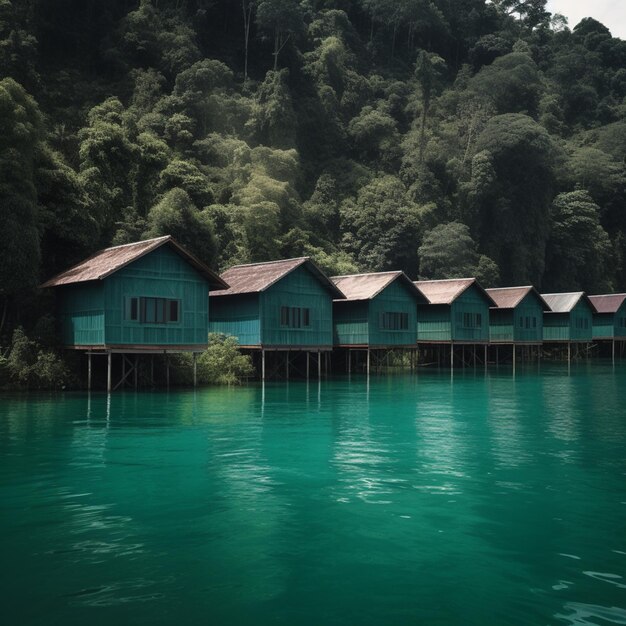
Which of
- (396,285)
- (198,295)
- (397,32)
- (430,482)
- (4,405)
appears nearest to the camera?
(430,482)

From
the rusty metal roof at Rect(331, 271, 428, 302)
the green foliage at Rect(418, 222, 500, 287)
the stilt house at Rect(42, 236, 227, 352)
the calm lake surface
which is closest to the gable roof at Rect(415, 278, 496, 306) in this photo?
the rusty metal roof at Rect(331, 271, 428, 302)

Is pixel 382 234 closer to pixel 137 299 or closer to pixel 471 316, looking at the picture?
pixel 471 316

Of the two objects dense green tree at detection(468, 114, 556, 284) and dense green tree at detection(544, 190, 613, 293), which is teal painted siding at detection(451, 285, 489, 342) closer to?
dense green tree at detection(468, 114, 556, 284)

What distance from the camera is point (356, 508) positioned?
36.9 ft

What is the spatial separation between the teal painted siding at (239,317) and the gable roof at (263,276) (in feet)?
1.68

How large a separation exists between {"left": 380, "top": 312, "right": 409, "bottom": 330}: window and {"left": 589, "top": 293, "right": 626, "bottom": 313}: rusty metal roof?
31.0 m

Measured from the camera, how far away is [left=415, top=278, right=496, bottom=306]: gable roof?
164 feet

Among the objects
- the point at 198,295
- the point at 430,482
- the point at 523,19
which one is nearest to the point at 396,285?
the point at 198,295

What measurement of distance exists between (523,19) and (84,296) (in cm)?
11221

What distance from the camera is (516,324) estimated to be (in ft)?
189

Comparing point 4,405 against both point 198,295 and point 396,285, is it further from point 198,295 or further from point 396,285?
point 396,285

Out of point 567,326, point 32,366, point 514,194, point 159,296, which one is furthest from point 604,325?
point 32,366

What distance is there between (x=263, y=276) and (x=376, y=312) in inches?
357

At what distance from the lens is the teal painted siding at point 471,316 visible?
50.8 meters
